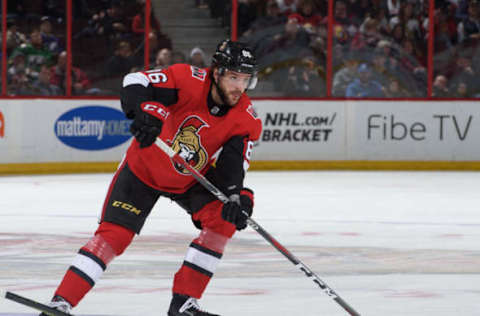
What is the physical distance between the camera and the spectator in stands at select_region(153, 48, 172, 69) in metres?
10.7

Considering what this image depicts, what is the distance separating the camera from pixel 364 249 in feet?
18.4

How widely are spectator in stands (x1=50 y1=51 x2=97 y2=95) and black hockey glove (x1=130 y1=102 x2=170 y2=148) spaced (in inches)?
272

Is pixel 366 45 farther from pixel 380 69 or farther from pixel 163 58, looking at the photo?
pixel 163 58

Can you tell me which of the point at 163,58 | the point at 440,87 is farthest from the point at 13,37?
the point at 440,87

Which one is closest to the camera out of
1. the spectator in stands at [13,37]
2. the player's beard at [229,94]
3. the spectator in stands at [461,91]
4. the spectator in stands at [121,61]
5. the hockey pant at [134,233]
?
the hockey pant at [134,233]

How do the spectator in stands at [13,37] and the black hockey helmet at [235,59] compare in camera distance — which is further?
the spectator in stands at [13,37]

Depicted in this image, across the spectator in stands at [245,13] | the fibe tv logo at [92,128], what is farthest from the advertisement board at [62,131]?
the spectator in stands at [245,13]

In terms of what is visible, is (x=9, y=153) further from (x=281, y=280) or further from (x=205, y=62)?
(x=281, y=280)

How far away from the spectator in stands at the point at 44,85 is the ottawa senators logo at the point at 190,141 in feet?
21.9

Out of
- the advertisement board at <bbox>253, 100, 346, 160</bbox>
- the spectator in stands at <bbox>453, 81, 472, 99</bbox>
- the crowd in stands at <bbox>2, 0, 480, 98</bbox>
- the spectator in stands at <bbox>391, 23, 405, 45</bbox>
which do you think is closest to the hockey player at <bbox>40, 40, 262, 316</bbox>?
the crowd in stands at <bbox>2, 0, 480, 98</bbox>

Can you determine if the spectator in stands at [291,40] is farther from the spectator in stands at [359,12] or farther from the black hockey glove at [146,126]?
the black hockey glove at [146,126]

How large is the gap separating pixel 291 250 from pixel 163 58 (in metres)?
5.44

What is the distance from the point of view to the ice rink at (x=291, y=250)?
408 cm

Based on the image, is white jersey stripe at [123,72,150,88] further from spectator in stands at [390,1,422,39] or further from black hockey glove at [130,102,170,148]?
spectator in stands at [390,1,422,39]
